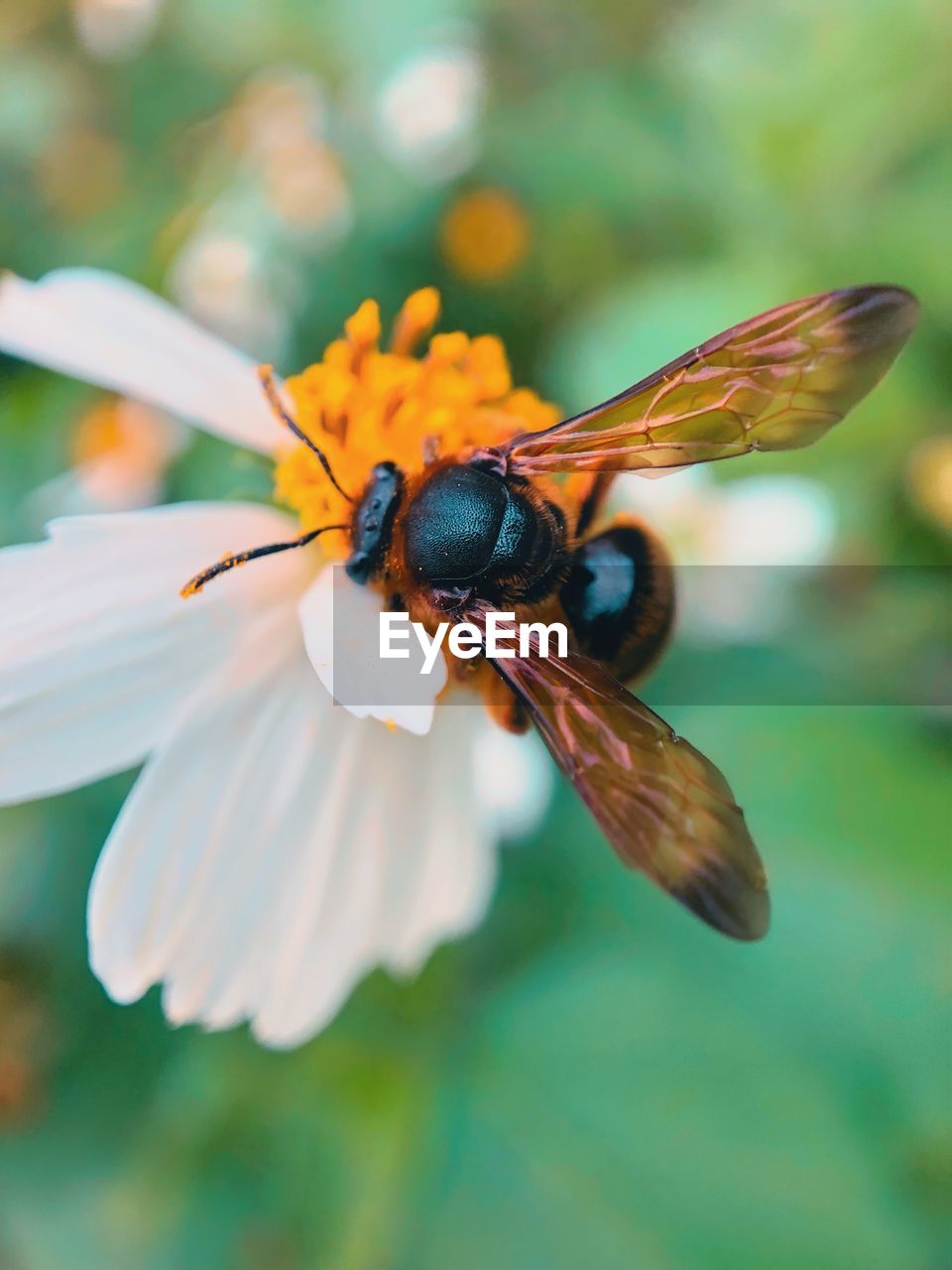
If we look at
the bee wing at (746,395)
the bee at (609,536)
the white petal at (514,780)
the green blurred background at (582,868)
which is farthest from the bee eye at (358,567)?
the white petal at (514,780)

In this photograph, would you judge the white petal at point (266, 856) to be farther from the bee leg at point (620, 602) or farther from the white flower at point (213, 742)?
the bee leg at point (620, 602)

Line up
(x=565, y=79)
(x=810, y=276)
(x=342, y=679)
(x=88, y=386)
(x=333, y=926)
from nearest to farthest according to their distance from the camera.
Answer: (x=342, y=679) < (x=333, y=926) < (x=810, y=276) < (x=88, y=386) < (x=565, y=79)

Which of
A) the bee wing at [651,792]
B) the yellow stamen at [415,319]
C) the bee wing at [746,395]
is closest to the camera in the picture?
the bee wing at [651,792]

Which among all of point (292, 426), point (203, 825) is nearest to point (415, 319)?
A: point (292, 426)

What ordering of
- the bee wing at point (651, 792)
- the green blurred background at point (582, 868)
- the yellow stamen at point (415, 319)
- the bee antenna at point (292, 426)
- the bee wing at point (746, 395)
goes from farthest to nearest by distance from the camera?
the green blurred background at point (582, 868), the yellow stamen at point (415, 319), the bee antenna at point (292, 426), the bee wing at point (746, 395), the bee wing at point (651, 792)

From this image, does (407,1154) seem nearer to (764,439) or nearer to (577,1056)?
(577,1056)

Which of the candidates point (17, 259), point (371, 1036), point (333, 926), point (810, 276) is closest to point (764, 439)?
point (333, 926)

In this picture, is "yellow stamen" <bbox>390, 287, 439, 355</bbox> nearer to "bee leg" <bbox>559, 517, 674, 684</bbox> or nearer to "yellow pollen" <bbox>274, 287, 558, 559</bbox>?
"yellow pollen" <bbox>274, 287, 558, 559</bbox>
